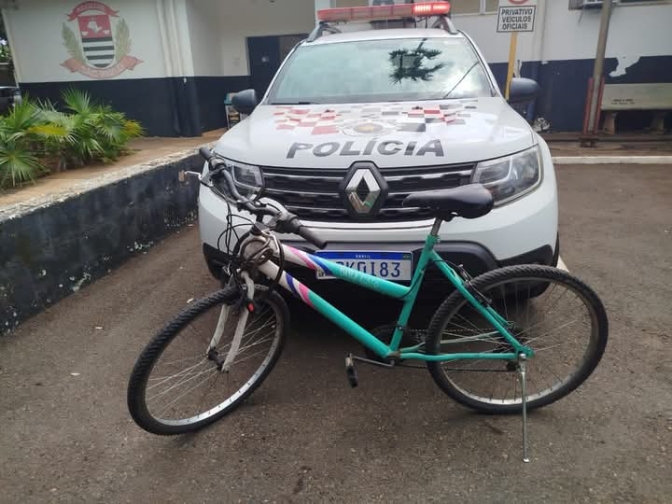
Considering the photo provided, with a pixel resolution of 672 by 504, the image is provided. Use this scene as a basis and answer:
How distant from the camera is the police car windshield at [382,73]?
3.70 m

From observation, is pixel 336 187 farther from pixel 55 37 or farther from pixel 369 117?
pixel 55 37

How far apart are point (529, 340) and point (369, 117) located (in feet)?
5.11

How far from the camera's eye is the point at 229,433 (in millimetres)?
2439

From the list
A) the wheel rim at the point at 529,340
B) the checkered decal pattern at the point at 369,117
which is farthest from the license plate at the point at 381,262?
the checkered decal pattern at the point at 369,117

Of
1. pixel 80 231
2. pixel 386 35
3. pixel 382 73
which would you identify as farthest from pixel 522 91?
pixel 80 231

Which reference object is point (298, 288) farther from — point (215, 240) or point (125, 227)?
point (125, 227)

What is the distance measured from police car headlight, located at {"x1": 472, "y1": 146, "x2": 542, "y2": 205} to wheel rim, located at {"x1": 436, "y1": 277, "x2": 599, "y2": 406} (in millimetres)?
519

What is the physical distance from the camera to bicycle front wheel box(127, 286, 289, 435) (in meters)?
2.21

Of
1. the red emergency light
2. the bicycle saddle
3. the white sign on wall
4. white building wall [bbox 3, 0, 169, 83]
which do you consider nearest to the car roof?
the red emergency light

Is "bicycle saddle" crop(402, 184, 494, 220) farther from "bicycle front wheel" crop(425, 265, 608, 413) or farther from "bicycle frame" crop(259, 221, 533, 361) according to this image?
"bicycle front wheel" crop(425, 265, 608, 413)

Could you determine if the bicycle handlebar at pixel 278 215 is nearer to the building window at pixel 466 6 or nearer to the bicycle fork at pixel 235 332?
the bicycle fork at pixel 235 332

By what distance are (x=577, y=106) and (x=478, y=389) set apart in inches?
356

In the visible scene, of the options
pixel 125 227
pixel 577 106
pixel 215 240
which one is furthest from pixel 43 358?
pixel 577 106

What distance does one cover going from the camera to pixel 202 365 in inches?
110
